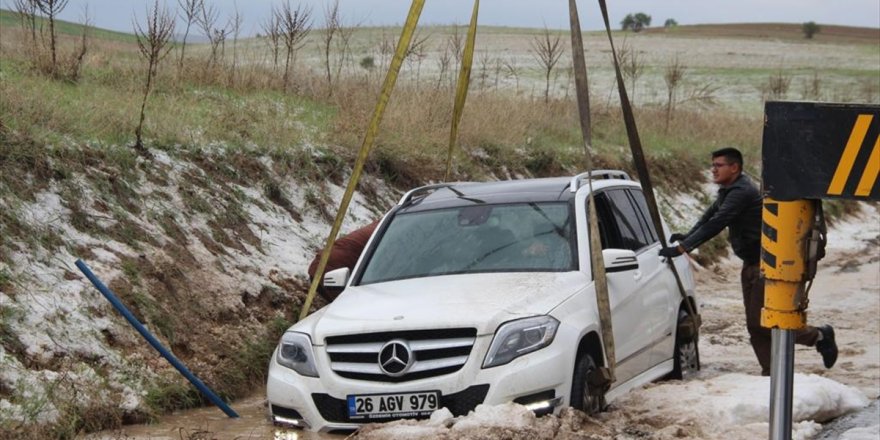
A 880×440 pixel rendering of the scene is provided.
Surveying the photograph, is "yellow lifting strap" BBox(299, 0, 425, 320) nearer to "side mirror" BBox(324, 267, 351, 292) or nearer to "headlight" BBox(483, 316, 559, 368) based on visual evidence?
"side mirror" BBox(324, 267, 351, 292)

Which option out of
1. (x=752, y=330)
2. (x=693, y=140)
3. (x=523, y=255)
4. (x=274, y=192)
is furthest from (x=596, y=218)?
(x=693, y=140)

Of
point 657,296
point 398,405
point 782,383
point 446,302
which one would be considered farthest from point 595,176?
point 782,383

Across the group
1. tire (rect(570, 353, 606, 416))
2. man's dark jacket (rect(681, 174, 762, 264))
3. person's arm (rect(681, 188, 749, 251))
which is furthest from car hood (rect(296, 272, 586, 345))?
man's dark jacket (rect(681, 174, 762, 264))

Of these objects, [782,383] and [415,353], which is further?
[415,353]

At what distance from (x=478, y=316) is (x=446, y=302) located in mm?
359

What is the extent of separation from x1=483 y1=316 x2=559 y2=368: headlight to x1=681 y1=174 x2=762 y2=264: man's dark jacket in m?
2.89

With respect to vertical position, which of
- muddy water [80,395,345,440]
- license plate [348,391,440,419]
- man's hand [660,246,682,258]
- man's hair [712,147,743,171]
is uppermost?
Answer: man's hair [712,147,743,171]

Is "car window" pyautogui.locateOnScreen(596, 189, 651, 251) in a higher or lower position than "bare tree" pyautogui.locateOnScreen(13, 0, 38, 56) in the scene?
lower

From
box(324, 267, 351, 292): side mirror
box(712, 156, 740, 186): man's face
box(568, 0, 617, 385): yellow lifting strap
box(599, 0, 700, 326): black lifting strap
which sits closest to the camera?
box(568, 0, 617, 385): yellow lifting strap

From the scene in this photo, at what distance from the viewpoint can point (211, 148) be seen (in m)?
13.1

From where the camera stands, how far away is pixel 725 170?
9938 mm

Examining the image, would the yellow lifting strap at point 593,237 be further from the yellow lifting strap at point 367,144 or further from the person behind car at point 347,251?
the person behind car at point 347,251

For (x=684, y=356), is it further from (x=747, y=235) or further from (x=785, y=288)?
(x=785, y=288)

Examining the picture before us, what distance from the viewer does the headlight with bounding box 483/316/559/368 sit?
6.96 m
